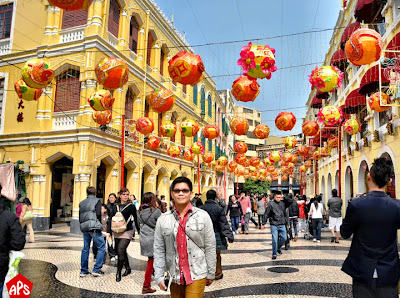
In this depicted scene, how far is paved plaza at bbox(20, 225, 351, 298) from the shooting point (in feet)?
17.5

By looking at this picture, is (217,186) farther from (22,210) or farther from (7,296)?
(7,296)

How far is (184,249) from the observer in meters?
2.80

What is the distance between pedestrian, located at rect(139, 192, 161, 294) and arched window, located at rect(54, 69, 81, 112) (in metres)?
10.5

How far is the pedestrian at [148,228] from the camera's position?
Answer: 217 inches

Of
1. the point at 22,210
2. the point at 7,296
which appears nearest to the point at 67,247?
the point at 22,210

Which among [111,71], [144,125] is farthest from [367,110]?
[111,71]

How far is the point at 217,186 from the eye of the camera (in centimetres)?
3600

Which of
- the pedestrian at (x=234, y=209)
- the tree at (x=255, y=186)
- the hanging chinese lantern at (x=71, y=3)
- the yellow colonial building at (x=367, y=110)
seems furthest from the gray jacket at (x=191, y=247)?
the tree at (x=255, y=186)

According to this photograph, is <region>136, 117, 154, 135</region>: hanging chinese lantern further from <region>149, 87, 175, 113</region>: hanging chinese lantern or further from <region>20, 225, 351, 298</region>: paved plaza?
<region>20, 225, 351, 298</region>: paved plaza

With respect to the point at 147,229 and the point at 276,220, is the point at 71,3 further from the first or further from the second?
the point at 276,220

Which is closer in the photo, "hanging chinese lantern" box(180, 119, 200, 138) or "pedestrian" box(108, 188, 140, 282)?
"pedestrian" box(108, 188, 140, 282)

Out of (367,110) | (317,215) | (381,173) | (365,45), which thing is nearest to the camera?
(381,173)

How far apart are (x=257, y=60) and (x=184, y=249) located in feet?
17.7

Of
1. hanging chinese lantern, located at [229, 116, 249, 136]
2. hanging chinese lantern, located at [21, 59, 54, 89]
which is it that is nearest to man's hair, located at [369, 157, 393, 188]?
hanging chinese lantern, located at [21, 59, 54, 89]
